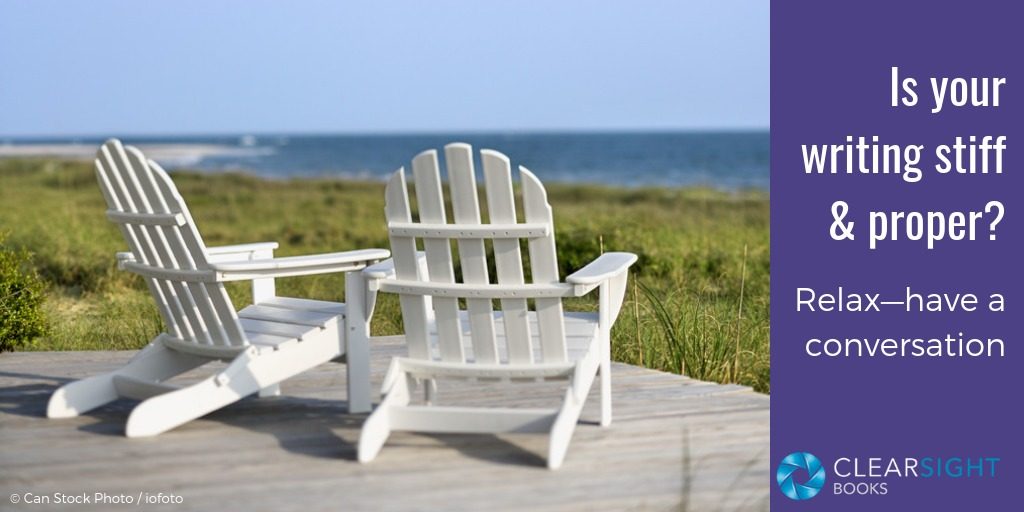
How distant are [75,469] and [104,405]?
0.92m

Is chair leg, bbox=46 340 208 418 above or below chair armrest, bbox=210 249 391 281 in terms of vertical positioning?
below

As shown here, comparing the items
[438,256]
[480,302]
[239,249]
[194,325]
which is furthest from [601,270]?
[239,249]

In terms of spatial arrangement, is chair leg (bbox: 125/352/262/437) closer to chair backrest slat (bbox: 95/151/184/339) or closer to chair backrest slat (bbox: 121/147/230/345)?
chair backrest slat (bbox: 121/147/230/345)

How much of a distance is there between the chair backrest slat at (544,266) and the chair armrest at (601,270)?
0.26 ft

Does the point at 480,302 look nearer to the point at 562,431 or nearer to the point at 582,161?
the point at 562,431

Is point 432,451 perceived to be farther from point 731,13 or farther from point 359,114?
point 359,114

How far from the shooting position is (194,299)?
12.5 ft

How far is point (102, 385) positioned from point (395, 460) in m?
1.25

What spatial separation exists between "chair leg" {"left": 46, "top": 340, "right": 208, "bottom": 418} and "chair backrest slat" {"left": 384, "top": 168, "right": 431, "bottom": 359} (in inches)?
34.0

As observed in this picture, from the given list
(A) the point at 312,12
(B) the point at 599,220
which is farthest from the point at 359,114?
(B) the point at 599,220

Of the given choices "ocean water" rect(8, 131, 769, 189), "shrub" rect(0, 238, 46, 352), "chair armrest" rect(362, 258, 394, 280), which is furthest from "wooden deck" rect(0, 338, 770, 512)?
"ocean water" rect(8, 131, 769, 189)

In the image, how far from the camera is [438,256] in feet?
11.7

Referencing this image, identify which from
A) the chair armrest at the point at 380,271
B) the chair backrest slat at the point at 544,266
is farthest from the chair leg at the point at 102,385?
the chair backrest slat at the point at 544,266
